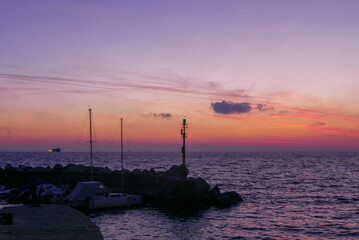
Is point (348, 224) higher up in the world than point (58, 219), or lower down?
lower down

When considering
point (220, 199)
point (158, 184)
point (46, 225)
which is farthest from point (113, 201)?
point (46, 225)

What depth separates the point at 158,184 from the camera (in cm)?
4459

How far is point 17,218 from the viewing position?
1962 centimetres

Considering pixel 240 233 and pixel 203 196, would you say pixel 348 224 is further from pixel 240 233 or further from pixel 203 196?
pixel 203 196

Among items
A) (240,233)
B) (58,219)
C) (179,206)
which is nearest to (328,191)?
(179,206)

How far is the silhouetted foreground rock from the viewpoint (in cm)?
3934

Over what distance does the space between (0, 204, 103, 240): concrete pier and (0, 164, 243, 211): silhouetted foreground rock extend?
17.8m

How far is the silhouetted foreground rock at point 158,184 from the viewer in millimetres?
39344

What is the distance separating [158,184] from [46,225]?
26.8 meters

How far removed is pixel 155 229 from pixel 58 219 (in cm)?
1072

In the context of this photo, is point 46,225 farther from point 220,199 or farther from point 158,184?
point 158,184

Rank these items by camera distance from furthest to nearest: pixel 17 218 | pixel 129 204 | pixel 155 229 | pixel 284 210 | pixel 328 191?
pixel 328 191 → pixel 284 210 → pixel 129 204 → pixel 155 229 → pixel 17 218

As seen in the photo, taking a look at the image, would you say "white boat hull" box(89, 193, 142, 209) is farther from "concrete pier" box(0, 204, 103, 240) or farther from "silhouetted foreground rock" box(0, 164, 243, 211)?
"concrete pier" box(0, 204, 103, 240)

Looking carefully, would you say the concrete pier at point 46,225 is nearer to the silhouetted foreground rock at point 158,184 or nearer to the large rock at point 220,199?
the silhouetted foreground rock at point 158,184
